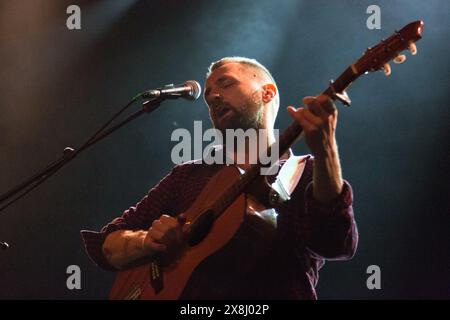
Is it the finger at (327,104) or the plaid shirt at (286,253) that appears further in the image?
the plaid shirt at (286,253)

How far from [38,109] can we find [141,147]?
2.83 feet

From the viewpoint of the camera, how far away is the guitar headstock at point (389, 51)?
1864 millimetres

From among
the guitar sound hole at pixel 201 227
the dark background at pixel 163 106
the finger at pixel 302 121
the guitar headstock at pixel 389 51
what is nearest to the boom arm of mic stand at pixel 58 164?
the guitar sound hole at pixel 201 227

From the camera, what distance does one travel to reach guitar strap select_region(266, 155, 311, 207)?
2.12m

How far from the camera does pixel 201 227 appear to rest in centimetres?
218

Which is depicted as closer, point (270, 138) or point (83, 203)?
point (270, 138)

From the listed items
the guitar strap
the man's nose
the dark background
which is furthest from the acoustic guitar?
the dark background

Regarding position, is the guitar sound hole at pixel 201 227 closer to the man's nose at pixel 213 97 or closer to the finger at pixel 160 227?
the finger at pixel 160 227

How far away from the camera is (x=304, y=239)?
7.06ft

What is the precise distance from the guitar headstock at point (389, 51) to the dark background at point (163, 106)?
6.82 feet

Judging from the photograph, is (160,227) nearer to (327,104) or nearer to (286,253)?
(286,253)
